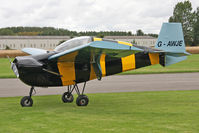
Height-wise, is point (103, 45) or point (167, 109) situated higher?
point (103, 45)

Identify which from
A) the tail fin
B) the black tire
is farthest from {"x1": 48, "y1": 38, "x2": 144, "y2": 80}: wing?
the tail fin

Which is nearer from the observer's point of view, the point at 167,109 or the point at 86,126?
the point at 86,126

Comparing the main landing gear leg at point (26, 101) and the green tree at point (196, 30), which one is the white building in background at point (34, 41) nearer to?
the green tree at point (196, 30)

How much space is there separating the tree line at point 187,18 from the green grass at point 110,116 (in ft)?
A: 315

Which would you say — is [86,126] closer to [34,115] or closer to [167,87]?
[34,115]

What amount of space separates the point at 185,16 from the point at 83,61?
329ft

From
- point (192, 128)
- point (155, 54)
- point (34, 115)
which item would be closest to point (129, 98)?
point (155, 54)

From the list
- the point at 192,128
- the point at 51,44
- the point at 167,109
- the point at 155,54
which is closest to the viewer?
the point at 192,128

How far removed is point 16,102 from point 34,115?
3170mm

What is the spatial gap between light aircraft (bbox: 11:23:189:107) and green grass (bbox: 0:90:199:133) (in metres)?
0.91

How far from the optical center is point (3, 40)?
593 ft

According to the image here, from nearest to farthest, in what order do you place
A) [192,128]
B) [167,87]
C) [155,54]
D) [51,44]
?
[192,128]
[155,54]
[167,87]
[51,44]

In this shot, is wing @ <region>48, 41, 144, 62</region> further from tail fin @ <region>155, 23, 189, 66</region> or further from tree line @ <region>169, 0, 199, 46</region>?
tree line @ <region>169, 0, 199, 46</region>

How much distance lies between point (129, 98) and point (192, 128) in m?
5.28
